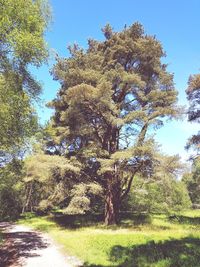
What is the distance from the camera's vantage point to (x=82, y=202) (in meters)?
20.7

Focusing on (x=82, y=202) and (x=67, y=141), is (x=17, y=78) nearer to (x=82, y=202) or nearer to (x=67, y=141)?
(x=82, y=202)

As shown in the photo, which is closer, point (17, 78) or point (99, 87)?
point (17, 78)

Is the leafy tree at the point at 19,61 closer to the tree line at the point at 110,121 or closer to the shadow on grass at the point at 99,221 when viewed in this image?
the tree line at the point at 110,121

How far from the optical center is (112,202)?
23906 mm

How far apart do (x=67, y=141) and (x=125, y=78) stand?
29.8 ft

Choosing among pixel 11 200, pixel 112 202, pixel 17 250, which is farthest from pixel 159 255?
pixel 11 200

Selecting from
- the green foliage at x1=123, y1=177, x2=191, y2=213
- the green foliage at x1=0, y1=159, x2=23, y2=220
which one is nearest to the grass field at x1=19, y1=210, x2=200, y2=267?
the green foliage at x1=123, y1=177, x2=191, y2=213

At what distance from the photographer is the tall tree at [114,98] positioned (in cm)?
2247

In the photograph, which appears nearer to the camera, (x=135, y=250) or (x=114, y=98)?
(x=135, y=250)

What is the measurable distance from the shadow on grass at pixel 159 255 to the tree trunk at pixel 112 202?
34.1 ft

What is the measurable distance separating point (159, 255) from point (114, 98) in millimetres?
17804

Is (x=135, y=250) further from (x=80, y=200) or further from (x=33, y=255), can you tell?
(x=80, y=200)

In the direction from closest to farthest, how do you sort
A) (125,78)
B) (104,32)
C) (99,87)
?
(99,87)
(125,78)
(104,32)

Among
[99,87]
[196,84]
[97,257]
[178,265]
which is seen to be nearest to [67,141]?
[99,87]
